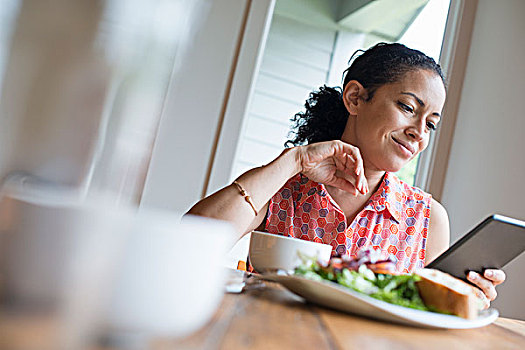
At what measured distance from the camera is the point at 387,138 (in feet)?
4.78

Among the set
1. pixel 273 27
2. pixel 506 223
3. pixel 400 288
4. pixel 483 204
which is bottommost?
pixel 400 288

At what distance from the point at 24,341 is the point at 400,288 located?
0.57 metres

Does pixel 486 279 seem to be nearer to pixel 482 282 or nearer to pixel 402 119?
pixel 482 282

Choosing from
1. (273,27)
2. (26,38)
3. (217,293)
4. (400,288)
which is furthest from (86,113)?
(217,293)

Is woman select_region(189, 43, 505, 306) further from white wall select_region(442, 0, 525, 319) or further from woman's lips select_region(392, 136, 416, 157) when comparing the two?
white wall select_region(442, 0, 525, 319)

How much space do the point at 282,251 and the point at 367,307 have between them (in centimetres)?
25

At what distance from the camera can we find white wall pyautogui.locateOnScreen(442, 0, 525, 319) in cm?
207

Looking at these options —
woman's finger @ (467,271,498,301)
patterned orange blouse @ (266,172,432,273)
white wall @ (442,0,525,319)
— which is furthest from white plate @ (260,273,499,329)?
white wall @ (442,0,525,319)

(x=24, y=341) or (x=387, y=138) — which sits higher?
(x=387, y=138)

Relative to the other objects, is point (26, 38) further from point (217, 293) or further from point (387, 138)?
point (217, 293)

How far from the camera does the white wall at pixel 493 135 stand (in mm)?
2068

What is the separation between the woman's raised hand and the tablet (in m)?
0.46

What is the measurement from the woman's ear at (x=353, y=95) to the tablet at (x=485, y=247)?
2.58ft

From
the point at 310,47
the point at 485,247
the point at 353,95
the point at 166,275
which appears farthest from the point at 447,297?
the point at 310,47
